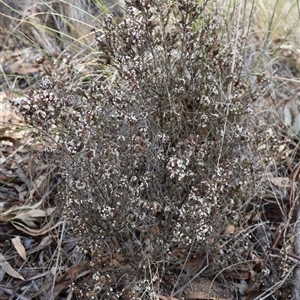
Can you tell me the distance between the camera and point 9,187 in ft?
8.83

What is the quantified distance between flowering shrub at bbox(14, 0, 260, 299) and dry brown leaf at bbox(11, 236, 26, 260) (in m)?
0.32

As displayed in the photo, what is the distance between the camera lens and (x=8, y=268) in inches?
93.7

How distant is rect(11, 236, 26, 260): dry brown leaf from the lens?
2398 mm

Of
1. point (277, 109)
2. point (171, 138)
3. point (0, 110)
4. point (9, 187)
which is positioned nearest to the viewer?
point (171, 138)

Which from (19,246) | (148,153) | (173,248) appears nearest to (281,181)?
(173,248)

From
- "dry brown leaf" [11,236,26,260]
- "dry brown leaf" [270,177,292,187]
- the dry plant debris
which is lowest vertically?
"dry brown leaf" [11,236,26,260]

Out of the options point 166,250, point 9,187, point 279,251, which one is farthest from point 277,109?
point 9,187

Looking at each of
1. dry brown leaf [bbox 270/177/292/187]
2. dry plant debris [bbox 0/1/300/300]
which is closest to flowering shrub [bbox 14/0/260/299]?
dry plant debris [bbox 0/1/300/300]

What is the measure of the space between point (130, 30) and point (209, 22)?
45 cm

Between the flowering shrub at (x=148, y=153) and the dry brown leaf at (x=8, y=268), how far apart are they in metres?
0.31

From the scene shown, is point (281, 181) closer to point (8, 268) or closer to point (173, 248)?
point (173, 248)

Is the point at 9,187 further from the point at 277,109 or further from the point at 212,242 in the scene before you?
the point at 277,109

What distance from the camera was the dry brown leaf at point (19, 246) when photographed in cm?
240

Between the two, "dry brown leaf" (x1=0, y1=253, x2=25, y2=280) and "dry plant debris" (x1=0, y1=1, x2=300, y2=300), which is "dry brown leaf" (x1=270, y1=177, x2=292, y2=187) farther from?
"dry brown leaf" (x1=0, y1=253, x2=25, y2=280)
